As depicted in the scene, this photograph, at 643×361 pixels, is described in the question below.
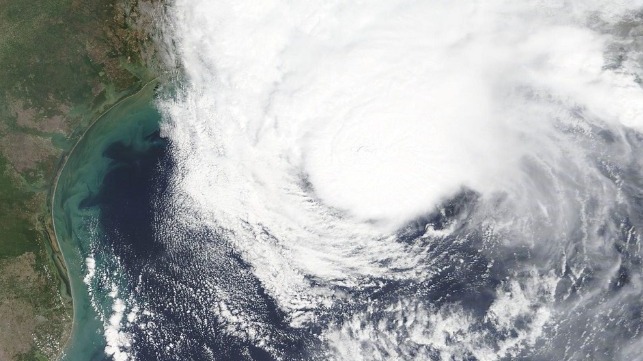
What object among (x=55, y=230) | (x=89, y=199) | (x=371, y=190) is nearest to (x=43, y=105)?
(x=89, y=199)

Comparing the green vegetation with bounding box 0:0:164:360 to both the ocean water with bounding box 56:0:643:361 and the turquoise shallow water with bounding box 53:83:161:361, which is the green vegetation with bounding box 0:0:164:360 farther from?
the ocean water with bounding box 56:0:643:361

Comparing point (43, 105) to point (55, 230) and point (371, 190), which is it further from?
point (371, 190)

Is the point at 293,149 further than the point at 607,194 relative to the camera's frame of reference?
Yes

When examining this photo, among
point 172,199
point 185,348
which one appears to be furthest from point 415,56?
point 185,348

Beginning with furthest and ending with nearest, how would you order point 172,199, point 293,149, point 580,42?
point 172,199
point 293,149
point 580,42

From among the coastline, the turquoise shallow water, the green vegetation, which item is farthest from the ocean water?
the green vegetation

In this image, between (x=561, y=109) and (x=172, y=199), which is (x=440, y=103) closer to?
(x=561, y=109)
